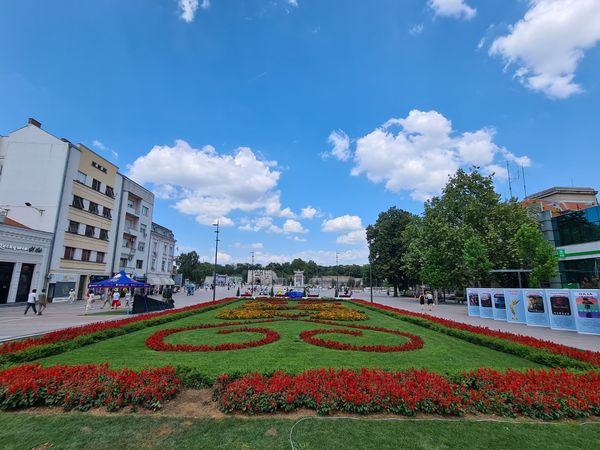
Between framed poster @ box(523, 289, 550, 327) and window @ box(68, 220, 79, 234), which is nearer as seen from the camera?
framed poster @ box(523, 289, 550, 327)

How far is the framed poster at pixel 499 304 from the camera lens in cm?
2081

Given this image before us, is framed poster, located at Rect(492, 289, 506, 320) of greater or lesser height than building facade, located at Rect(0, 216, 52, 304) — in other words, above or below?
below

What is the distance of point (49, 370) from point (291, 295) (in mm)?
37395

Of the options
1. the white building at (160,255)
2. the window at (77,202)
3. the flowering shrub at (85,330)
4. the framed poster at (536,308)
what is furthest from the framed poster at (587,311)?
the white building at (160,255)

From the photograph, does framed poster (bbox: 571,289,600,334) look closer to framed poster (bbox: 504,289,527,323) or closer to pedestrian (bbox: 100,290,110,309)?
framed poster (bbox: 504,289,527,323)

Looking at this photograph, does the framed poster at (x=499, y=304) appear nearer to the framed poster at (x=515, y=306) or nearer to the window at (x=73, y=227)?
the framed poster at (x=515, y=306)

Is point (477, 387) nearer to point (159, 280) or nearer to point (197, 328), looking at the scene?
point (197, 328)

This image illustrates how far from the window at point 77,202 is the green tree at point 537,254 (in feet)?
142

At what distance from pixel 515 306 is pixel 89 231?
4128 cm

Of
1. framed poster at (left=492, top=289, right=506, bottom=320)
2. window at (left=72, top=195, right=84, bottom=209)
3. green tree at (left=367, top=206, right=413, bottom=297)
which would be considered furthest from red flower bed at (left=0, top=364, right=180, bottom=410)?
green tree at (left=367, top=206, right=413, bottom=297)

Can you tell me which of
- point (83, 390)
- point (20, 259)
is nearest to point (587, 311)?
point (83, 390)

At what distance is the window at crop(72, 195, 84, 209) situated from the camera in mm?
32737

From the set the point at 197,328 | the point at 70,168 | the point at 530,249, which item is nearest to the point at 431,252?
the point at 530,249

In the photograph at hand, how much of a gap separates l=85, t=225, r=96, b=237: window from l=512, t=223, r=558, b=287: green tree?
4389cm
